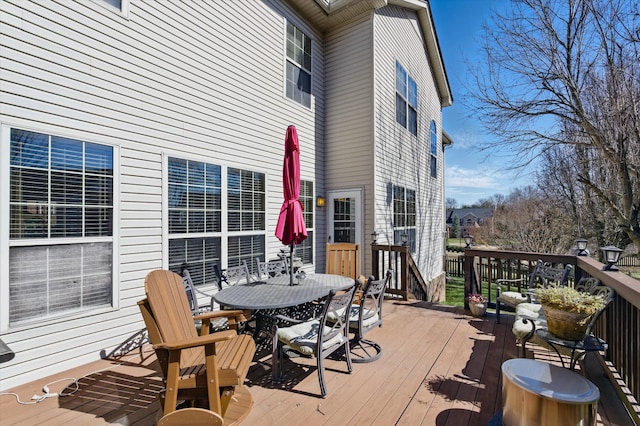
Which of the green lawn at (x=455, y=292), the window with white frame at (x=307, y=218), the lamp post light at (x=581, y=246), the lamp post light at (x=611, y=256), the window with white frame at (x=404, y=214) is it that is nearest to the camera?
the lamp post light at (x=611, y=256)

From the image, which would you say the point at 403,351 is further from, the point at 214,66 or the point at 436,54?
the point at 436,54

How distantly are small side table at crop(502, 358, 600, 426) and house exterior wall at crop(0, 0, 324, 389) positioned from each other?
4.01m

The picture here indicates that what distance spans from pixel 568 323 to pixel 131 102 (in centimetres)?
520

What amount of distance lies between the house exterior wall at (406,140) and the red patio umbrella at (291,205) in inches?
128

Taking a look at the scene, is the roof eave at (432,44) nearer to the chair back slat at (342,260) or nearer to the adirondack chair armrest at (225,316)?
the chair back slat at (342,260)

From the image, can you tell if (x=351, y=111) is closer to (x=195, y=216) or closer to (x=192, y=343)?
(x=195, y=216)

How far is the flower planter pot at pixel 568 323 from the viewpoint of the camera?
248cm

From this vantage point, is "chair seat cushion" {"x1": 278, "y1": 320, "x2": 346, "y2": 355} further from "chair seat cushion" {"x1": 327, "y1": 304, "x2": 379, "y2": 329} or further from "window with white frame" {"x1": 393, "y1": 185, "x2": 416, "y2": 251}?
"window with white frame" {"x1": 393, "y1": 185, "x2": 416, "y2": 251}

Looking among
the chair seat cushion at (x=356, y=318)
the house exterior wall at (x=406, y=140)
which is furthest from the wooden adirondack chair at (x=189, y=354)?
the house exterior wall at (x=406, y=140)

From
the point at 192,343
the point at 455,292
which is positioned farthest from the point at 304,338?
the point at 455,292

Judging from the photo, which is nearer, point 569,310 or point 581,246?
point 569,310

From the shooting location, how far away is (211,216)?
15.5 ft

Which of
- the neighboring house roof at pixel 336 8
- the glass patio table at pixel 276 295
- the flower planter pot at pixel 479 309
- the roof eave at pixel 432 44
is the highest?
the roof eave at pixel 432 44

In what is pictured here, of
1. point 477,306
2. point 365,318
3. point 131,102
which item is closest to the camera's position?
point 365,318
